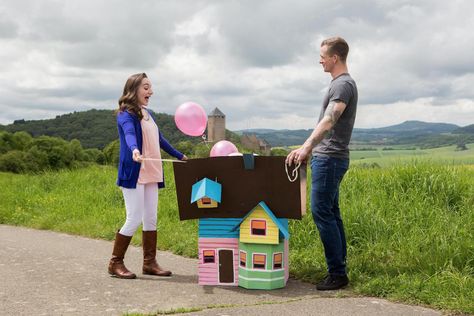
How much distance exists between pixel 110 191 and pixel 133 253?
399cm

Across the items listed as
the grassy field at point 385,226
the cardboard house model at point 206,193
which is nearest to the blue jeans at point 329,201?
the grassy field at point 385,226

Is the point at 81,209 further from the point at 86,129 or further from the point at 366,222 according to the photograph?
the point at 86,129

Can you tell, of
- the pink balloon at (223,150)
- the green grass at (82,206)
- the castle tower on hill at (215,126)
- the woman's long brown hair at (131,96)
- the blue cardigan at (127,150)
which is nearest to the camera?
the blue cardigan at (127,150)

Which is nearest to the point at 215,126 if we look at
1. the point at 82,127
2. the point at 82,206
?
the point at 82,206

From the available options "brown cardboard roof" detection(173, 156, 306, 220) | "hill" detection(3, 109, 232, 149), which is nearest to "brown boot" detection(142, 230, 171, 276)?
"brown cardboard roof" detection(173, 156, 306, 220)

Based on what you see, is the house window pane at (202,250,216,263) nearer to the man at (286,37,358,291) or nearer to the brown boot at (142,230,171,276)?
the brown boot at (142,230,171,276)

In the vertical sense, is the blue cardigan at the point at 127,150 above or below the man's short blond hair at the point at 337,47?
below

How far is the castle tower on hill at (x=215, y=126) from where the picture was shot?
6016 millimetres

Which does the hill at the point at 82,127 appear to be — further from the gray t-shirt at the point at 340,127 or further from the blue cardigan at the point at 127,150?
the gray t-shirt at the point at 340,127

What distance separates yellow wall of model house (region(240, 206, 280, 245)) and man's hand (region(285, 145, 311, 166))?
51cm

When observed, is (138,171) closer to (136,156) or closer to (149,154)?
(149,154)

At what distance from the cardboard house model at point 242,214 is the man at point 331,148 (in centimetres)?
18

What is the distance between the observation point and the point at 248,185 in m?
4.59

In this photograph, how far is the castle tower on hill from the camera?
6.02 meters
